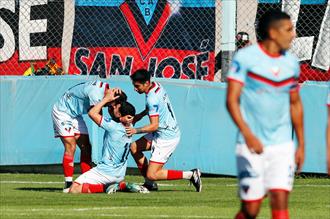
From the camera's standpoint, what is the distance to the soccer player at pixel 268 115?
9.13 m

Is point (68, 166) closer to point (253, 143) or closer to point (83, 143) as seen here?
point (83, 143)

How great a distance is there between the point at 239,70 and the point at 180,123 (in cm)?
1007

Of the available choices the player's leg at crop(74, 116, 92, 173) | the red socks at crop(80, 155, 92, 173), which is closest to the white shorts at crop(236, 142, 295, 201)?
the player's leg at crop(74, 116, 92, 173)

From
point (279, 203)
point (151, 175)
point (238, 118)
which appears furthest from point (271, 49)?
point (151, 175)

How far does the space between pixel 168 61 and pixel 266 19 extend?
40.7 feet

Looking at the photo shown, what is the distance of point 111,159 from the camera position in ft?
52.7

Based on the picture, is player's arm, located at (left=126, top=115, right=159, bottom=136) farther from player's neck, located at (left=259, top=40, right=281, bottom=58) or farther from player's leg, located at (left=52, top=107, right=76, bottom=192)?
player's neck, located at (left=259, top=40, right=281, bottom=58)

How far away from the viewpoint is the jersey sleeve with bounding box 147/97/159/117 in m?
16.0

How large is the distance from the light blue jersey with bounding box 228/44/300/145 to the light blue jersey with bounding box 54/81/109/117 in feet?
24.9

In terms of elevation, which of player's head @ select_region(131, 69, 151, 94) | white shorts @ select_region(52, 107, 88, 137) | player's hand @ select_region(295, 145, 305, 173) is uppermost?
player's hand @ select_region(295, 145, 305, 173)

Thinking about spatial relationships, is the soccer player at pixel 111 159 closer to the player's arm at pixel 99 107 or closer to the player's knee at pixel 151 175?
the player's arm at pixel 99 107

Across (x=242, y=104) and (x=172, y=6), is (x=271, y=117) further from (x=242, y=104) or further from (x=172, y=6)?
(x=172, y=6)

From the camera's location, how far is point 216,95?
18.9 meters

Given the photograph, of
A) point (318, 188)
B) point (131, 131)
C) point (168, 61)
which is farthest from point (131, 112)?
point (168, 61)
